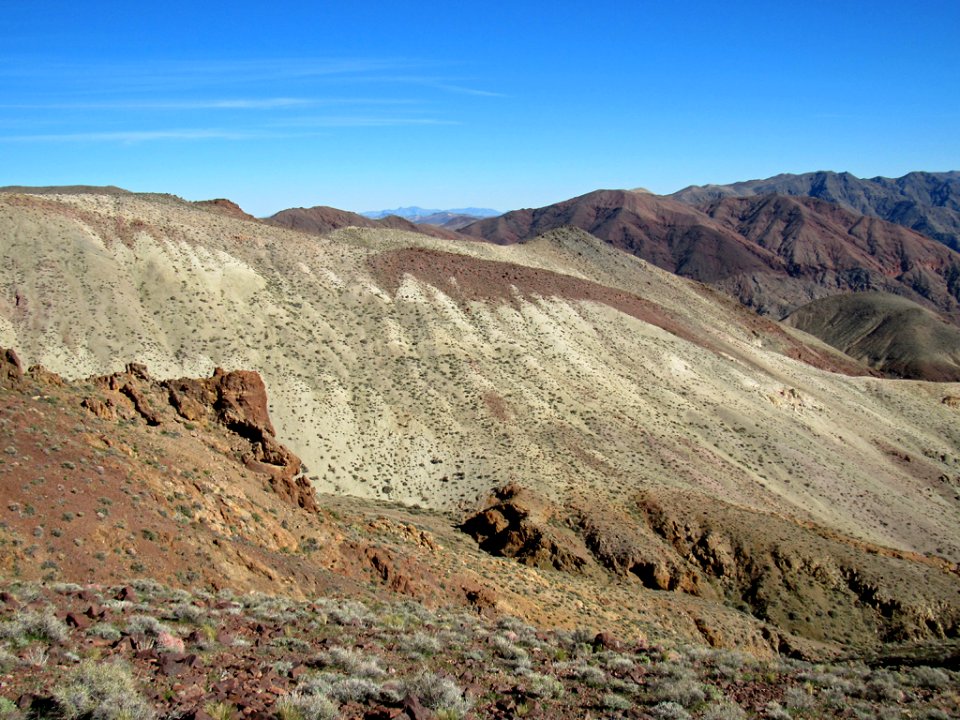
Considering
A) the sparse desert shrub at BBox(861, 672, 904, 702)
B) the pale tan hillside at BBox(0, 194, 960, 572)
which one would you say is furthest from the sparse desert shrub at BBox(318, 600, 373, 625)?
the pale tan hillside at BBox(0, 194, 960, 572)

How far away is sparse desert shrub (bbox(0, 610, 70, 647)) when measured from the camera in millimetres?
8859

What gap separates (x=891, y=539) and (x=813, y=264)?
18014cm

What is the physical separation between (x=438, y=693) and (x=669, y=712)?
3402mm

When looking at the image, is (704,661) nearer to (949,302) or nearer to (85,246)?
(85,246)

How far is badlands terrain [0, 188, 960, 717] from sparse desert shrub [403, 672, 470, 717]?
100 cm

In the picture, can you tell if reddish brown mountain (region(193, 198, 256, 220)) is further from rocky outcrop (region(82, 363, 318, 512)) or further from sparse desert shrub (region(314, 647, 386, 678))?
sparse desert shrub (region(314, 647, 386, 678))

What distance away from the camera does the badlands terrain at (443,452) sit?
16.2 metres

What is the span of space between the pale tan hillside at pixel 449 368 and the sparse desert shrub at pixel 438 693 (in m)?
21.1

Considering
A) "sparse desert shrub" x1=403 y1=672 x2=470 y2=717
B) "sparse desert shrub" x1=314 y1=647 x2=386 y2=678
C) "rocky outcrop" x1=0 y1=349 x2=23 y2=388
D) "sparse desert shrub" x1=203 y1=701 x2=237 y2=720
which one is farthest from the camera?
"rocky outcrop" x1=0 y1=349 x2=23 y2=388

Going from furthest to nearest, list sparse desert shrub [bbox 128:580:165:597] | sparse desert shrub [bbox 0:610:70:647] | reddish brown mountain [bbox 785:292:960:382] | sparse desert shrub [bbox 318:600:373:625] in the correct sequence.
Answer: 1. reddish brown mountain [bbox 785:292:960:382]
2. sparse desert shrub [bbox 318:600:373:625]
3. sparse desert shrub [bbox 128:580:165:597]
4. sparse desert shrub [bbox 0:610:70:647]

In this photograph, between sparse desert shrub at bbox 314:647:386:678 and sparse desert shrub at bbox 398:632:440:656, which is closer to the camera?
sparse desert shrub at bbox 314:647:386:678

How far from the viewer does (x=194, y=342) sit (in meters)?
36.9

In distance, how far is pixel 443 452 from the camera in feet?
112

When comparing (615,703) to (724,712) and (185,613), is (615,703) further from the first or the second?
(185,613)
